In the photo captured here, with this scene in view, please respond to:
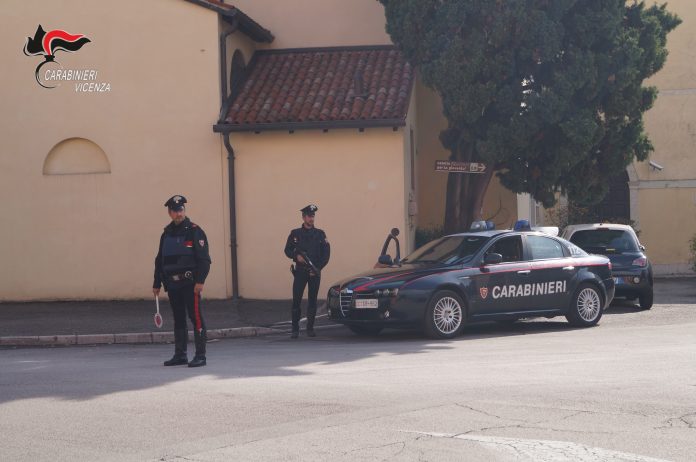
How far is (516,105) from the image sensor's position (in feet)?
62.2

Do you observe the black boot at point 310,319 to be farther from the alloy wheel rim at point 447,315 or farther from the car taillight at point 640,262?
the car taillight at point 640,262

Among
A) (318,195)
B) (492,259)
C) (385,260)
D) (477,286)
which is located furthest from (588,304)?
(318,195)

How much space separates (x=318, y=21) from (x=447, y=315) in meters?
12.9

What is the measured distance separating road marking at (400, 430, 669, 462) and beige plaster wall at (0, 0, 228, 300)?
1392cm

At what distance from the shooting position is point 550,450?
257 inches

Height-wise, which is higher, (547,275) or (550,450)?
(547,275)

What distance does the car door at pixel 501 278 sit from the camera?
14.3 metres

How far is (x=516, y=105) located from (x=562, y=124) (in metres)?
0.93

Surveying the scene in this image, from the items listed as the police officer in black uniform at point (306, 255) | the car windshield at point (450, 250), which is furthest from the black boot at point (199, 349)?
the car windshield at point (450, 250)

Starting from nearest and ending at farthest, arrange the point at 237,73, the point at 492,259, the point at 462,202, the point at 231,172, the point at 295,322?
the point at 492,259 < the point at 295,322 < the point at 231,172 < the point at 462,202 < the point at 237,73

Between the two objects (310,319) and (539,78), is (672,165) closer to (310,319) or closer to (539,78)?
(539,78)

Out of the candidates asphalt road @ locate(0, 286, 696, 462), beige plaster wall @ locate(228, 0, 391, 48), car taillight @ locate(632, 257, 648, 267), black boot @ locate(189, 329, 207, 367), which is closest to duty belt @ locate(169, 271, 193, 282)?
black boot @ locate(189, 329, 207, 367)

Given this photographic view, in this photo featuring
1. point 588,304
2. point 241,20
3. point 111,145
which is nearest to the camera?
point 588,304

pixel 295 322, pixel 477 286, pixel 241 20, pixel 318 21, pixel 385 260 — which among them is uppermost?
pixel 318 21
